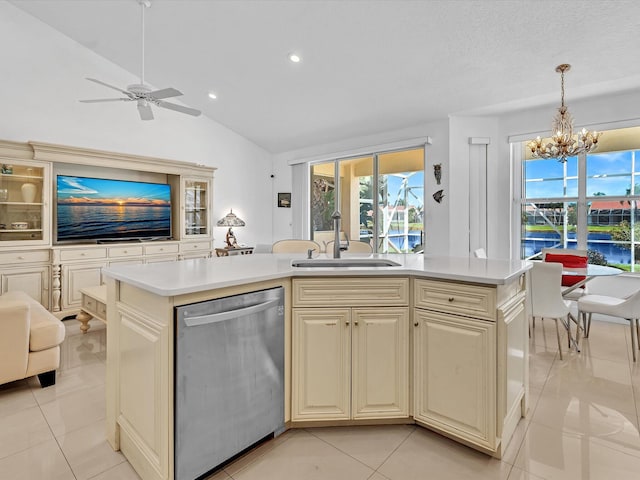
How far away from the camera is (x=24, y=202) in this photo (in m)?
4.07

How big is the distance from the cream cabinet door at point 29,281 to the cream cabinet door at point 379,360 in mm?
4048

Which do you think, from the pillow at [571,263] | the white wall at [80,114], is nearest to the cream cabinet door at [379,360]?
the pillow at [571,263]

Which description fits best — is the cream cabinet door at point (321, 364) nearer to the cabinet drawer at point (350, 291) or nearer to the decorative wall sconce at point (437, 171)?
the cabinet drawer at point (350, 291)

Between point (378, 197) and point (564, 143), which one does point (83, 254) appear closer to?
point (378, 197)

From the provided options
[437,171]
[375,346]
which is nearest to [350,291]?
[375,346]

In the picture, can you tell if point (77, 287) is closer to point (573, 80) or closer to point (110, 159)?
point (110, 159)

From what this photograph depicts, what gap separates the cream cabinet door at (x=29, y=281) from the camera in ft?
12.6

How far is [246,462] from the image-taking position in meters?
1.71

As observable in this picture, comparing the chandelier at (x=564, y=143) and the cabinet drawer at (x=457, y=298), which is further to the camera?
the chandelier at (x=564, y=143)

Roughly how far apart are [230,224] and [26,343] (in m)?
3.85

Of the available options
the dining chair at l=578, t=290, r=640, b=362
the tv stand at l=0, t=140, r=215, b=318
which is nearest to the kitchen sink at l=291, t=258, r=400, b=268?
the dining chair at l=578, t=290, r=640, b=362

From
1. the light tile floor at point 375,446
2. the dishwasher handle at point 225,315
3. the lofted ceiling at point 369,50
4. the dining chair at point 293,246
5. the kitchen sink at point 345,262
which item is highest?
the lofted ceiling at point 369,50

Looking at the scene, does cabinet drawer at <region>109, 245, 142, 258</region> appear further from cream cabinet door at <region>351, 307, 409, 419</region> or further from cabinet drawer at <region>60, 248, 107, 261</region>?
cream cabinet door at <region>351, 307, 409, 419</region>

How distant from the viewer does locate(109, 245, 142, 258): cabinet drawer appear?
183 inches
